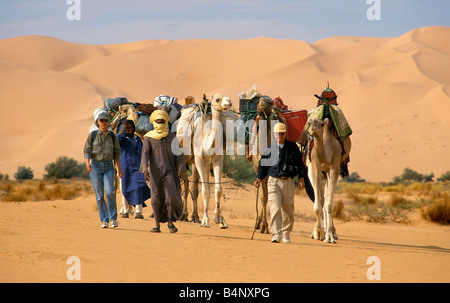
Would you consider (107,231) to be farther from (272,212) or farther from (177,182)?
(272,212)

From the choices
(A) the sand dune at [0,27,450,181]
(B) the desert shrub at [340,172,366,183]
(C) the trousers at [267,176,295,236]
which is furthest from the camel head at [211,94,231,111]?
(A) the sand dune at [0,27,450,181]

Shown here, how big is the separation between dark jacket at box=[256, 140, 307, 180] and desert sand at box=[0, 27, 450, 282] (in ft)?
4.15

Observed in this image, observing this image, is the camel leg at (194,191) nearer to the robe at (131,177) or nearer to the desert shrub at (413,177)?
the robe at (131,177)

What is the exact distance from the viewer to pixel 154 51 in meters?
102

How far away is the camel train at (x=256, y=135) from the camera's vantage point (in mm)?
12922

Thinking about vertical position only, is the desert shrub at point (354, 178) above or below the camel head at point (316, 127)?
below

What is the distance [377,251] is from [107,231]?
4930 mm

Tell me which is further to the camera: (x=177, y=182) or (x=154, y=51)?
(x=154, y=51)

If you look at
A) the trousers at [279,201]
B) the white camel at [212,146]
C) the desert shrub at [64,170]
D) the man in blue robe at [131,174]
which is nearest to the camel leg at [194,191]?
the white camel at [212,146]

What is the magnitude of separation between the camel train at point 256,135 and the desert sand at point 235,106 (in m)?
0.84

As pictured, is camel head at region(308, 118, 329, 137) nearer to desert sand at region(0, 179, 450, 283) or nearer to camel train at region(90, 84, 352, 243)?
camel train at region(90, 84, 352, 243)

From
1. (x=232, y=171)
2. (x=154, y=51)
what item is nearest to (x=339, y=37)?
(x=154, y=51)

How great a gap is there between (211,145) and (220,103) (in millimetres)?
943

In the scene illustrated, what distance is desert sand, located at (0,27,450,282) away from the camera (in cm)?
950
